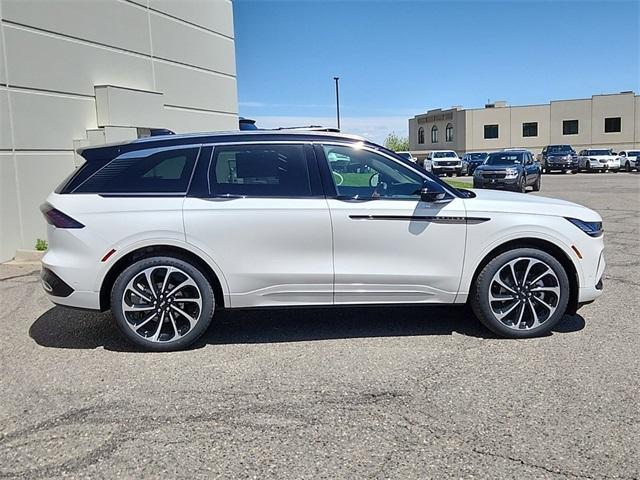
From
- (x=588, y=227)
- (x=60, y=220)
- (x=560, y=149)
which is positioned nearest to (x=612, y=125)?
(x=560, y=149)

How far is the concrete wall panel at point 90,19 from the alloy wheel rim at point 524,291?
26.8 ft

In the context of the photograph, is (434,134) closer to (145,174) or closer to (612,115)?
(612,115)

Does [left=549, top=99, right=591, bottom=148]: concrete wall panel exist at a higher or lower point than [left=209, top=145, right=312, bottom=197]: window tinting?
higher

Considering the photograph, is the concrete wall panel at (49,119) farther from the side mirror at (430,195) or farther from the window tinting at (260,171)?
the side mirror at (430,195)

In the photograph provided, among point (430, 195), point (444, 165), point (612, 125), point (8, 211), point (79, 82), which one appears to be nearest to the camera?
point (430, 195)

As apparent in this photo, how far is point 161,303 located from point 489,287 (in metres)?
2.78

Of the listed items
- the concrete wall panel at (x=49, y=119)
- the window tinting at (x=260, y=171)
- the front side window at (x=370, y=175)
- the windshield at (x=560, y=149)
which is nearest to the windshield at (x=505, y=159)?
the concrete wall panel at (x=49, y=119)

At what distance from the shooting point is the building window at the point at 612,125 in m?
52.0

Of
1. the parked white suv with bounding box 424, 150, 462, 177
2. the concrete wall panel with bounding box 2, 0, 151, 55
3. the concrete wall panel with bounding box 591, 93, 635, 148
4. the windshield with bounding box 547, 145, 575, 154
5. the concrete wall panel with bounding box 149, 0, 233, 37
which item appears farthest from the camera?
the concrete wall panel with bounding box 591, 93, 635, 148

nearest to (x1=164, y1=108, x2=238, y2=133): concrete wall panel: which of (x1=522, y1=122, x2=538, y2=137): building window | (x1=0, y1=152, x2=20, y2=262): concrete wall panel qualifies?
(x1=0, y1=152, x2=20, y2=262): concrete wall panel

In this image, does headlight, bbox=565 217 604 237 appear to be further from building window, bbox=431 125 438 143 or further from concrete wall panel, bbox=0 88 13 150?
building window, bbox=431 125 438 143

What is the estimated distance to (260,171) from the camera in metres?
4.55

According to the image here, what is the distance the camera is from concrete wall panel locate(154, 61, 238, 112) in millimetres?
11812

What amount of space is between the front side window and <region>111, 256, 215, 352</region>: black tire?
1.40 m
